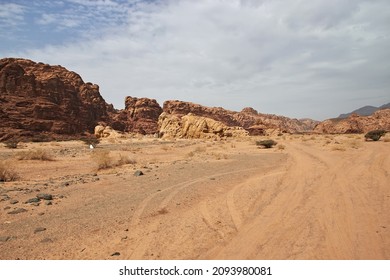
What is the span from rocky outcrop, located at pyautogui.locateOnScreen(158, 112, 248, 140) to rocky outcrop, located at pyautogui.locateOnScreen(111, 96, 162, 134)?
43478 millimetres

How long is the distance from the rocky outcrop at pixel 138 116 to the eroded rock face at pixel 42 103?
10.8 meters

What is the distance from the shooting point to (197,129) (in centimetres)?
5488

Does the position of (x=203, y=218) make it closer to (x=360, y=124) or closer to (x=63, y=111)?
(x=63, y=111)

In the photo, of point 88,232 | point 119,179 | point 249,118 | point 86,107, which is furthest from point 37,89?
→ point 249,118

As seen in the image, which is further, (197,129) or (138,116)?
(138,116)

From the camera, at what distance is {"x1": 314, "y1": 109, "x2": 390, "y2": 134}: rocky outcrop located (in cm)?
7405

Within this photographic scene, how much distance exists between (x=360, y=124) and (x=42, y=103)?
8402cm

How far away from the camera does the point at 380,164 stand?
12953 mm

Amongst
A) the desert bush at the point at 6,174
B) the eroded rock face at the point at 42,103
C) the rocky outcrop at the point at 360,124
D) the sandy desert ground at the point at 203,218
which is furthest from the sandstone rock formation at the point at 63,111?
the sandy desert ground at the point at 203,218

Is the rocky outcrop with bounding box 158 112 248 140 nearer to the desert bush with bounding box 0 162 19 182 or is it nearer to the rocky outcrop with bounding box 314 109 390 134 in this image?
the rocky outcrop with bounding box 314 109 390 134

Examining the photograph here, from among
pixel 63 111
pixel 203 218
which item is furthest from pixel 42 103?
pixel 203 218

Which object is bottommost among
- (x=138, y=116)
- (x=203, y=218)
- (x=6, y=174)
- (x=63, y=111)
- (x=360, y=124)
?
(x=203, y=218)

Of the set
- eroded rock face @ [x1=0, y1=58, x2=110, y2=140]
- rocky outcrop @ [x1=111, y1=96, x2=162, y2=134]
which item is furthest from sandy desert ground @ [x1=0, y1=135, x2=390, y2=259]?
rocky outcrop @ [x1=111, y1=96, x2=162, y2=134]
